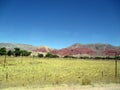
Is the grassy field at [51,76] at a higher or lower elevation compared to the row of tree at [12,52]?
lower

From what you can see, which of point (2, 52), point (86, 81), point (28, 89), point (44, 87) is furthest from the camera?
point (2, 52)

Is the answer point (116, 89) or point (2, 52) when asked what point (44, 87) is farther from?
point (2, 52)

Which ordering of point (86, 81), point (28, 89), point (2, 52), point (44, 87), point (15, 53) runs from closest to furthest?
point (28, 89), point (44, 87), point (86, 81), point (2, 52), point (15, 53)

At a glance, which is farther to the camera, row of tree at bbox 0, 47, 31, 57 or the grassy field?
row of tree at bbox 0, 47, 31, 57

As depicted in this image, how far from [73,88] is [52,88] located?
1.60 meters

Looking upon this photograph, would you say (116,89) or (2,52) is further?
(2,52)

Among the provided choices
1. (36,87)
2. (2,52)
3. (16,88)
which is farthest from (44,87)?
(2,52)

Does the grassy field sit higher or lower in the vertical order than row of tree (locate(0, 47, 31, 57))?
lower

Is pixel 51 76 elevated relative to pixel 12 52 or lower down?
lower down

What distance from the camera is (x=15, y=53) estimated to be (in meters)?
141

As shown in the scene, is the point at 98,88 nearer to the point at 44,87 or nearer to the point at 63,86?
the point at 63,86

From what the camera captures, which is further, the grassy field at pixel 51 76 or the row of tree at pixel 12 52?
the row of tree at pixel 12 52

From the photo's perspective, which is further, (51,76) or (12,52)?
(12,52)

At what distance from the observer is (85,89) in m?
18.6
